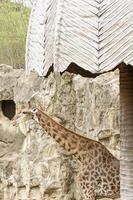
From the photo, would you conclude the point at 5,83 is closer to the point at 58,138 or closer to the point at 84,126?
the point at 84,126

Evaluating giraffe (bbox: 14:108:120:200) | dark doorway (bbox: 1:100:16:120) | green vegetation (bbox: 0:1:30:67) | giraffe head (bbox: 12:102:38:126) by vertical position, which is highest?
green vegetation (bbox: 0:1:30:67)

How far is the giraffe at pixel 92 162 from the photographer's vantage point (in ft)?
13.3

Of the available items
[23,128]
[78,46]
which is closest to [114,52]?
[78,46]

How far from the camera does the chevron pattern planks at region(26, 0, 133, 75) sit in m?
1.77

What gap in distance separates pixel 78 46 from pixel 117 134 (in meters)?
2.48

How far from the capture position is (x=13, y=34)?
293 inches

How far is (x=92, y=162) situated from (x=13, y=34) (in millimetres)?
3572

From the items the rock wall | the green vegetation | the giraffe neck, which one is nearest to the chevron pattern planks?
the giraffe neck

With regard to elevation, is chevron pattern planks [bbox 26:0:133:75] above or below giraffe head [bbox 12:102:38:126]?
below

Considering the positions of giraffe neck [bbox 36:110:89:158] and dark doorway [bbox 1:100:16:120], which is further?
dark doorway [bbox 1:100:16:120]

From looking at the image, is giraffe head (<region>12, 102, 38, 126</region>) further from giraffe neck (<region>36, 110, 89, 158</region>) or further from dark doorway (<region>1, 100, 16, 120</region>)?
dark doorway (<region>1, 100, 16, 120</region>)

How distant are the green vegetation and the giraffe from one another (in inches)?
125

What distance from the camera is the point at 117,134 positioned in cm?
427

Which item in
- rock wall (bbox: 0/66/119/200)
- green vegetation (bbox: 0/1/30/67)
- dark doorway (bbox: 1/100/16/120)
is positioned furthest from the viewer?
green vegetation (bbox: 0/1/30/67)
